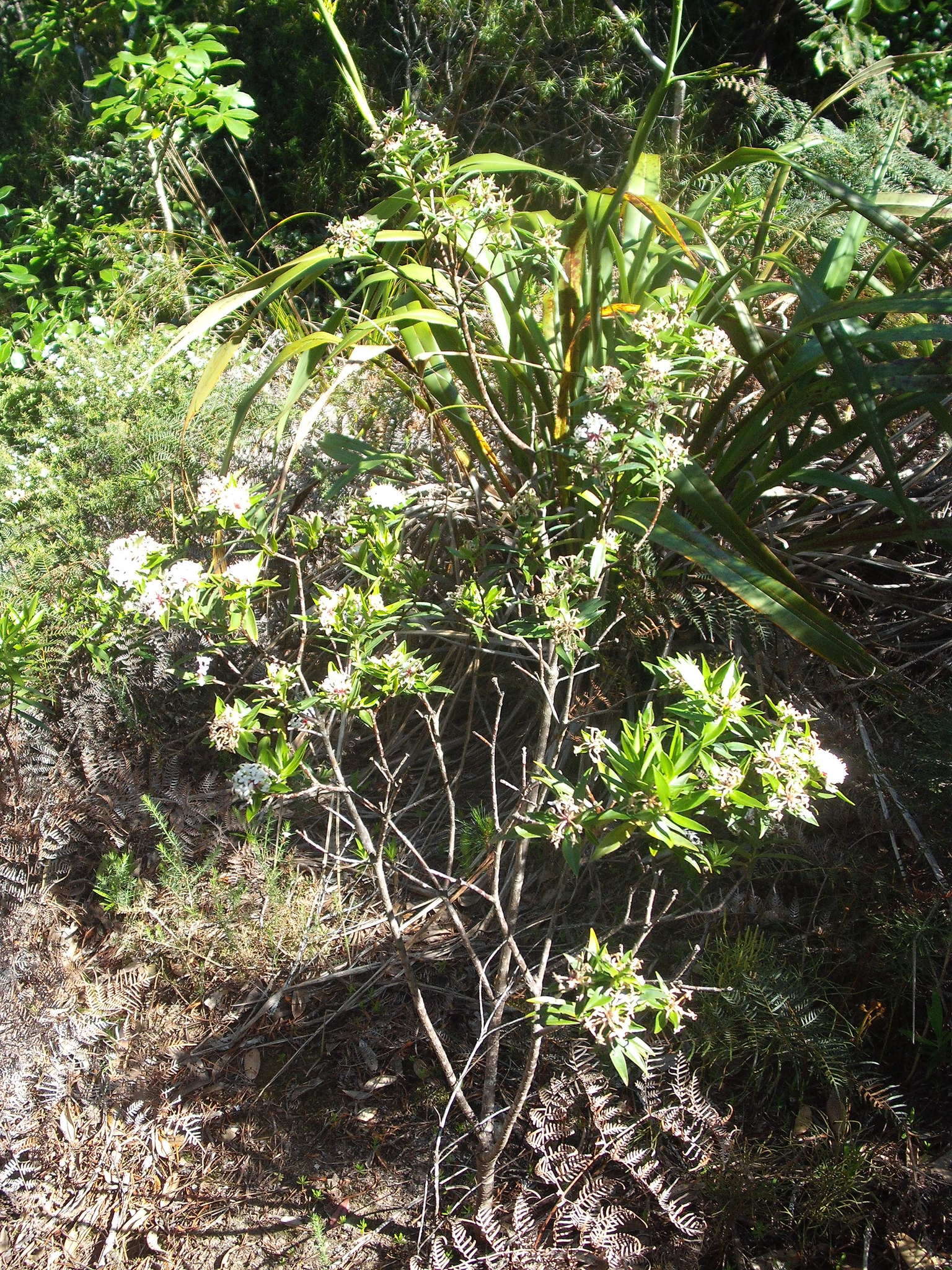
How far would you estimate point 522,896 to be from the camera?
2041 millimetres

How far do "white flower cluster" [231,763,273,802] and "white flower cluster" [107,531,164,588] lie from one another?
15.1 inches

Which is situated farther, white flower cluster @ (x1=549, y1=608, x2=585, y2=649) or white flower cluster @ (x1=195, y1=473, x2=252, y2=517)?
white flower cluster @ (x1=195, y1=473, x2=252, y2=517)

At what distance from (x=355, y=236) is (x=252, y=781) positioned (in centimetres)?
95

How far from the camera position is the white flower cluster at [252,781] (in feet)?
4.82

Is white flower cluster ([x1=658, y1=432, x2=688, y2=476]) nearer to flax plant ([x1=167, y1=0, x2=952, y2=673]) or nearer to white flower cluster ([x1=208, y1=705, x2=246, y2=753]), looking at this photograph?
flax plant ([x1=167, y1=0, x2=952, y2=673])

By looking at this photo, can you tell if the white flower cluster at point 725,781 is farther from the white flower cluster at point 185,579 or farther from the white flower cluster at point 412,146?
the white flower cluster at point 412,146

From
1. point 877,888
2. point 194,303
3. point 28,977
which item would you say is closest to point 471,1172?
point 877,888

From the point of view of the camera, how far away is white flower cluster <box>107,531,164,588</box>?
1567 millimetres

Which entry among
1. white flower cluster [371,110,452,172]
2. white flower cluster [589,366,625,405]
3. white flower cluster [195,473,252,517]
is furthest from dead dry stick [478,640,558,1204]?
white flower cluster [371,110,452,172]

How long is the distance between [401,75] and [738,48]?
1374mm

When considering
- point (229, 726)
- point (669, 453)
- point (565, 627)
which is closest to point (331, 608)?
point (229, 726)

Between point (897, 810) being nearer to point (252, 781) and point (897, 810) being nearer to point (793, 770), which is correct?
point (793, 770)

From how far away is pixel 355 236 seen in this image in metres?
1.62

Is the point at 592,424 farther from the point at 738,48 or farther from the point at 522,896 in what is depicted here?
the point at 738,48
